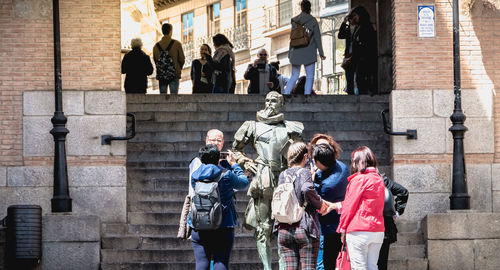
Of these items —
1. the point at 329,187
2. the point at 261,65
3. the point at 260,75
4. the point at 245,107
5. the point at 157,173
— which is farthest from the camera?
the point at 261,65

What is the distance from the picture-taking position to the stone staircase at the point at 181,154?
16109mm

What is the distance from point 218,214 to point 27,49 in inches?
241

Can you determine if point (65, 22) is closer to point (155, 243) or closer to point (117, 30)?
point (117, 30)

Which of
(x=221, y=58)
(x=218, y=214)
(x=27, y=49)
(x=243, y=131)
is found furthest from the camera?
(x=221, y=58)

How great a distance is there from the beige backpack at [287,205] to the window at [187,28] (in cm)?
4023

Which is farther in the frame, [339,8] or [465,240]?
[339,8]

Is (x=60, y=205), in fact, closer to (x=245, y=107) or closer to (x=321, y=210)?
(x=245, y=107)

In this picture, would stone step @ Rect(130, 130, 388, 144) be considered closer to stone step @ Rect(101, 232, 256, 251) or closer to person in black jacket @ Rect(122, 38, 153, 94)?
stone step @ Rect(101, 232, 256, 251)

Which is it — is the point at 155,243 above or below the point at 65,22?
below

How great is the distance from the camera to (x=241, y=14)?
157 feet

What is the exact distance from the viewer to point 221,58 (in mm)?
24531

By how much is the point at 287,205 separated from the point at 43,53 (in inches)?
252

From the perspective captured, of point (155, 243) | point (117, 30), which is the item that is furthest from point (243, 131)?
point (117, 30)

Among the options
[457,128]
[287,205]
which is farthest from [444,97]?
[287,205]
